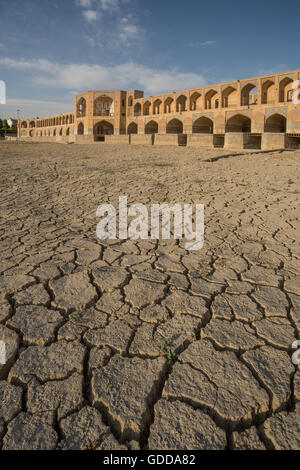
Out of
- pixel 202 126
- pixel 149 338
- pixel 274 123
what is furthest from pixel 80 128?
pixel 149 338

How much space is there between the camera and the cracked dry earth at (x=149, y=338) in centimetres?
96

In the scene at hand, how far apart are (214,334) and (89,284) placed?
0.82m

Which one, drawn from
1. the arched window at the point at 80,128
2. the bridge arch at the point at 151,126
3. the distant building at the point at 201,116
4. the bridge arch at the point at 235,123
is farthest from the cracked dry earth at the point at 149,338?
the arched window at the point at 80,128

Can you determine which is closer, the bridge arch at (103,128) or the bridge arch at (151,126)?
the bridge arch at (151,126)

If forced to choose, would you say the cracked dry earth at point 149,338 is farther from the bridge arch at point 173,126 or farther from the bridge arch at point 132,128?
the bridge arch at point 132,128

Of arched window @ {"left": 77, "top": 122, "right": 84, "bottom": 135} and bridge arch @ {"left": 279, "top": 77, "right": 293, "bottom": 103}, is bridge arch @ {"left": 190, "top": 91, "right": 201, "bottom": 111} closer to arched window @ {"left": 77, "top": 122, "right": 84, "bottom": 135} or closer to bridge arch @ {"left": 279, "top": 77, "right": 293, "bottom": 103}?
bridge arch @ {"left": 279, "top": 77, "right": 293, "bottom": 103}

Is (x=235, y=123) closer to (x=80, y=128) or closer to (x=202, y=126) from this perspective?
(x=202, y=126)

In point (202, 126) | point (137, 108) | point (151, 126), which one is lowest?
point (202, 126)

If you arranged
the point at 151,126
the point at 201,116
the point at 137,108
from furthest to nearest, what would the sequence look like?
the point at 137,108, the point at 151,126, the point at 201,116

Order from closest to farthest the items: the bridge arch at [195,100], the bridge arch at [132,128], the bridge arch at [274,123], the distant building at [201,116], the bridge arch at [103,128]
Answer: the distant building at [201,116] < the bridge arch at [274,123] < the bridge arch at [195,100] < the bridge arch at [132,128] < the bridge arch at [103,128]

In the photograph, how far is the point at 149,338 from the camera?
1.35 m

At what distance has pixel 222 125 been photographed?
1562 centimetres

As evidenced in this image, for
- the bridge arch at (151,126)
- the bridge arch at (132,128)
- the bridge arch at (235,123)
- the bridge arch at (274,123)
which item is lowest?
the bridge arch at (274,123)
